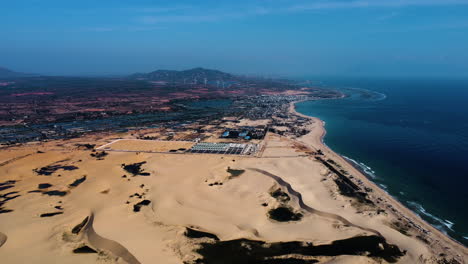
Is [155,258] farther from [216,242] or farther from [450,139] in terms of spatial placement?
[450,139]

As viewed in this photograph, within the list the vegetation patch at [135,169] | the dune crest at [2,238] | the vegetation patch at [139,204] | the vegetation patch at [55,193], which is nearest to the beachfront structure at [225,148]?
the vegetation patch at [135,169]

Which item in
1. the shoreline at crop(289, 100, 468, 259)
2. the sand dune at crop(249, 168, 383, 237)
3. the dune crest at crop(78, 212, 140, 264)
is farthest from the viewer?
the sand dune at crop(249, 168, 383, 237)

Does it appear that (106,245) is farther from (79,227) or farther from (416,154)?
(416,154)

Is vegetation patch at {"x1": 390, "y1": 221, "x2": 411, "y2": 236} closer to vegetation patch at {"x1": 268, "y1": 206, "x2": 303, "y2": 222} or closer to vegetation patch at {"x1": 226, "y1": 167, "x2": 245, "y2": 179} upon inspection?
vegetation patch at {"x1": 268, "y1": 206, "x2": 303, "y2": 222}

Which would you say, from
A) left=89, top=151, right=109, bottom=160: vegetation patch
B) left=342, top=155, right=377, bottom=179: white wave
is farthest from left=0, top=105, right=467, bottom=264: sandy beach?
left=342, top=155, right=377, bottom=179: white wave

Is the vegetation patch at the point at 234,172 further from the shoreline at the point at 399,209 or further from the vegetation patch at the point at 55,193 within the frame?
the vegetation patch at the point at 55,193

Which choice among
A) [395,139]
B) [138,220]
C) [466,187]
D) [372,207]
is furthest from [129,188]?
[395,139]

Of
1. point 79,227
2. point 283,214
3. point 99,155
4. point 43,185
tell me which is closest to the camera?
point 79,227

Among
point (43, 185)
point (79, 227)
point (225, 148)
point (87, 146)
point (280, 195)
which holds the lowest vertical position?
point (79, 227)

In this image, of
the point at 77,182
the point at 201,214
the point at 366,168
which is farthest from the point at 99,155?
the point at 366,168
